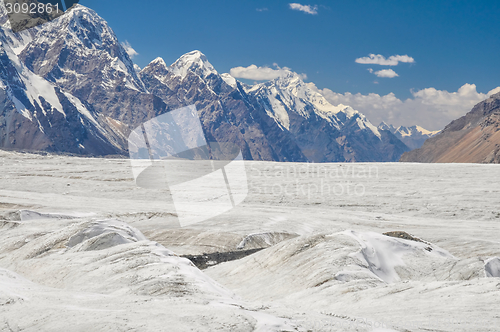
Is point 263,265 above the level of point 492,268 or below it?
below

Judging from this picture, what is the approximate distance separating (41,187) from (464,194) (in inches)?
1336

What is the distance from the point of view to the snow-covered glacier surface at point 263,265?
6602 millimetres

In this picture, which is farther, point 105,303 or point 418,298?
point 418,298

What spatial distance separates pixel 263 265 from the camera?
41.9 feet

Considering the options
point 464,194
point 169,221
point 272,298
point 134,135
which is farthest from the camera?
point 464,194

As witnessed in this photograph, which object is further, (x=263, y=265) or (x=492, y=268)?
(x=263, y=265)

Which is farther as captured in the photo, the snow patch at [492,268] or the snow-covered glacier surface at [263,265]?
the snow patch at [492,268]

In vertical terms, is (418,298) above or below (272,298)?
above

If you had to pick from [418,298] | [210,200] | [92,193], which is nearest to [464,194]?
[210,200]

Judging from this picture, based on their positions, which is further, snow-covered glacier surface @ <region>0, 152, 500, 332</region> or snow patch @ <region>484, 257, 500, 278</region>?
snow patch @ <region>484, 257, 500, 278</region>

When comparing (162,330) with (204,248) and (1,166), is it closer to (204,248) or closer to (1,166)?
(204,248)

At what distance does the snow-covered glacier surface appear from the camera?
6.60 meters

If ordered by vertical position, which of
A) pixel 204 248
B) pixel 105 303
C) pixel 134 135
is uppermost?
pixel 134 135

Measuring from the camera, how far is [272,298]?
10.6 metres
